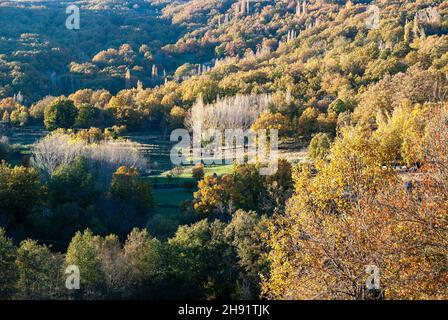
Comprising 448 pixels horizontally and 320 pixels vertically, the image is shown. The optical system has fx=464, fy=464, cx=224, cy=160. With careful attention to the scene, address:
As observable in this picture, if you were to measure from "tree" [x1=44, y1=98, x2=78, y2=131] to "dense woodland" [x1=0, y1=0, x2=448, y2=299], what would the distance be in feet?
0.70

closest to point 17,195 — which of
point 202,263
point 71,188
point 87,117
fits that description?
point 71,188

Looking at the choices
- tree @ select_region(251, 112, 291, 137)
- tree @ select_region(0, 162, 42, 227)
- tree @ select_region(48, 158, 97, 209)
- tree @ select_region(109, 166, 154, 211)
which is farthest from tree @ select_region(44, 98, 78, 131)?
tree @ select_region(0, 162, 42, 227)

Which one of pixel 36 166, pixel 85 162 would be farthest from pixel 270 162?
pixel 36 166

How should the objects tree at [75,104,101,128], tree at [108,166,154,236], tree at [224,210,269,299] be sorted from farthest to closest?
tree at [75,104,101,128] < tree at [108,166,154,236] < tree at [224,210,269,299]

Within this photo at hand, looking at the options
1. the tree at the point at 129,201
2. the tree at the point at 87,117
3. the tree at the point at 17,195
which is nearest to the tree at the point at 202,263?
the tree at the point at 129,201

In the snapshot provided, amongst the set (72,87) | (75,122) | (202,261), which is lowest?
(202,261)

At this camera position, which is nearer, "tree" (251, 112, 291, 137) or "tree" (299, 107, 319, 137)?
"tree" (251, 112, 291, 137)

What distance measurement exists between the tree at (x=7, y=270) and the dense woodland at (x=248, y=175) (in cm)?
6

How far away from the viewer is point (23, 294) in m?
19.4

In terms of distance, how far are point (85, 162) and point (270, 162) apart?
591 inches

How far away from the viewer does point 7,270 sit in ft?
66.4

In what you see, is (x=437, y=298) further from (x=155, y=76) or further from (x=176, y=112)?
(x=155, y=76)

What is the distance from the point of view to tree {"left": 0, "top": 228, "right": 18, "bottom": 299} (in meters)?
19.6

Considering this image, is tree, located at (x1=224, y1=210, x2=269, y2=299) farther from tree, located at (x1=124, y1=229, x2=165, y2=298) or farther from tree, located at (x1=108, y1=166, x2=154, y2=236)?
tree, located at (x1=108, y1=166, x2=154, y2=236)
